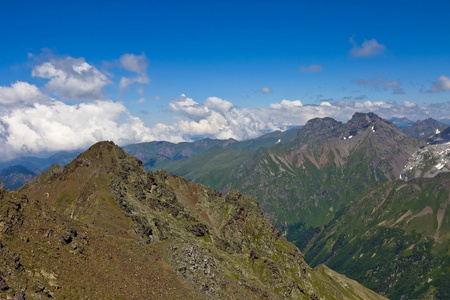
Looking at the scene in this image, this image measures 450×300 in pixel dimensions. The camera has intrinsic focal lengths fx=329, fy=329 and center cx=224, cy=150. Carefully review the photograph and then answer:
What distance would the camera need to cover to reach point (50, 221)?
71.4 meters

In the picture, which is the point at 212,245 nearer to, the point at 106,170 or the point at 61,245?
the point at 106,170

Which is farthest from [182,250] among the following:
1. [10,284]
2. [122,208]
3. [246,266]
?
[246,266]

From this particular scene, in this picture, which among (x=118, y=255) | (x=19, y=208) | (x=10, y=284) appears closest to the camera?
(x=10, y=284)

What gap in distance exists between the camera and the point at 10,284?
1869 inches

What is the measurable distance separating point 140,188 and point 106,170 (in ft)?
74.1

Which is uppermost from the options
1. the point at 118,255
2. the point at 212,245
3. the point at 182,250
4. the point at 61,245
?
the point at 61,245

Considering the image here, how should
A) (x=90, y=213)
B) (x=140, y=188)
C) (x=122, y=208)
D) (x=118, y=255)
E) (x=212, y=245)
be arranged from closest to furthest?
(x=118, y=255) → (x=90, y=213) → (x=122, y=208) → (x=212, y=245) → (x=140, y=188)

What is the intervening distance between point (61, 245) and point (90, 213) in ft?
267

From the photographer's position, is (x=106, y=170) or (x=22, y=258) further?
(x=106, y=170)

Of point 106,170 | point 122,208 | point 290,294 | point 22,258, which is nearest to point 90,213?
point 122,208

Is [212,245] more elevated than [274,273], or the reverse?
[212,245]

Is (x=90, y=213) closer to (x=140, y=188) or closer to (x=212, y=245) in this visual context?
(x=140, y=188)

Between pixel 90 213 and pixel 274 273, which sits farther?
pixel 274 273

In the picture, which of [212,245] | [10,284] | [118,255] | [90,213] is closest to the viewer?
[10,284]
